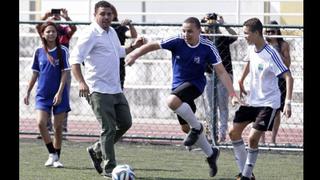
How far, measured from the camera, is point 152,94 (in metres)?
18.7

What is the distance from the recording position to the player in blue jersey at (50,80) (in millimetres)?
13023

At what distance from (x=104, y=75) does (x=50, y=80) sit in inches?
70.3

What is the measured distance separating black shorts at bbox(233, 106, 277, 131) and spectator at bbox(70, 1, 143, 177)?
1419mm

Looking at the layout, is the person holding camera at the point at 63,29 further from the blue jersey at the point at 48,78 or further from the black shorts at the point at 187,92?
the black shorts at the point at 187,92

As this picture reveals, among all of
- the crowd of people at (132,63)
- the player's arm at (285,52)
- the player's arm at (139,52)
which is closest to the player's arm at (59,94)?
the crowd of people at (132,63)

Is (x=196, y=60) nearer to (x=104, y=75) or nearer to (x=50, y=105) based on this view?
(x=104, y=75)

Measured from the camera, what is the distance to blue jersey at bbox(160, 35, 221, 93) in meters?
12.3

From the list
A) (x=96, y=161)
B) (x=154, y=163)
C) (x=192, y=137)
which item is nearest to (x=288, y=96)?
(x=192, y=137)

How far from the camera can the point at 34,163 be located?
13164mm

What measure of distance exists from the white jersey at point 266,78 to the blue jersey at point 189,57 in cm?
105

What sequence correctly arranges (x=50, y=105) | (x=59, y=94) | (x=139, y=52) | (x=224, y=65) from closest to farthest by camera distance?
(x=139, y=52) < (x=59, y=94) < (x=50, y=105) < (x=224, y=65)

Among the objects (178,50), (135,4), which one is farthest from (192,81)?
(135,4)
